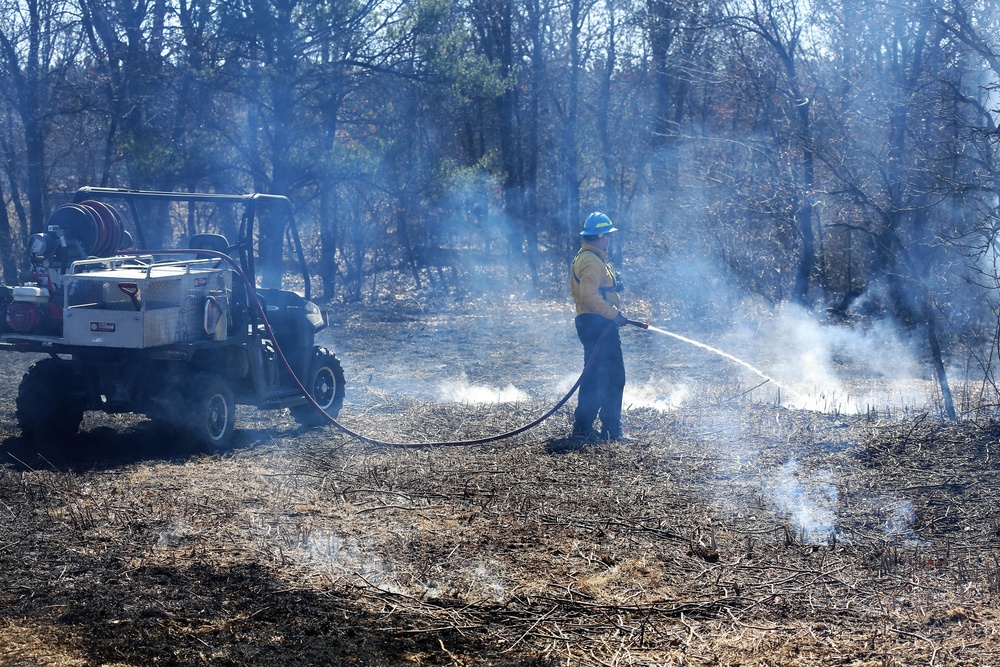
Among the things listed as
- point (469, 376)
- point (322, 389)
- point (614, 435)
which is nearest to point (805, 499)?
point (614, 435)

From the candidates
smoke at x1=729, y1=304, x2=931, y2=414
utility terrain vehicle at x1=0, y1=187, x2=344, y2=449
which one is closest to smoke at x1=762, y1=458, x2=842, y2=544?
smoke at x1=729, y1=304, x2=931, y2=414

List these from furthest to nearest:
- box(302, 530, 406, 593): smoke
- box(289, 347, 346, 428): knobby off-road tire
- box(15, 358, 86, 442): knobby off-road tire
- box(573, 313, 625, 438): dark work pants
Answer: box(289, 347, 346, 428): knobby off-road tire, box(573, 313, 625, 438): dark work pants, box(15, 358, 86, 442): knobby off-road tire, box(302, 530, 406, 593): smoke

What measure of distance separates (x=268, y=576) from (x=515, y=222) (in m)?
21.2

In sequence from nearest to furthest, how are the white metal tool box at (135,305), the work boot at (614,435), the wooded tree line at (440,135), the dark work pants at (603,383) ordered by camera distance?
the white metal tool box at (135,305), the work boot at (614,435), the dark work pants at (603,383), the wooded tree line at (440,135)

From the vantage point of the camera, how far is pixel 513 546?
5.30 meters

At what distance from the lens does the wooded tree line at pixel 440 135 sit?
49.5ft

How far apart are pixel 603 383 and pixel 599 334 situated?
42 centimetres

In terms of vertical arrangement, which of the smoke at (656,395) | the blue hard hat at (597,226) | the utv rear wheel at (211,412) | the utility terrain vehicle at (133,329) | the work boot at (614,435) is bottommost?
the smoke at (656,395)

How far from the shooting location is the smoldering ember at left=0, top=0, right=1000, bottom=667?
4414 millimetres

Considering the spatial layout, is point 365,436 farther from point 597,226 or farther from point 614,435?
point 597,226

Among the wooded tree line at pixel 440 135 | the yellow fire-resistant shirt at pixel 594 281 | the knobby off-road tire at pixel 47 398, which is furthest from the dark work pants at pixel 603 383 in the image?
the wooded tree line at pixel 440 135

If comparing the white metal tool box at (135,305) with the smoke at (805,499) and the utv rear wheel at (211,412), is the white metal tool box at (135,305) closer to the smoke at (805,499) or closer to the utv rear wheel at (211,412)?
the utv rear wheel at (211,412)

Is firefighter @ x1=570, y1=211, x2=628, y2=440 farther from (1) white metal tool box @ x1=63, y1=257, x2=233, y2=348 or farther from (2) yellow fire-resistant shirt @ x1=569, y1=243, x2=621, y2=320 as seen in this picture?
(1) white metal tool box @ x1=63, y1=257, x2=233, y2=348

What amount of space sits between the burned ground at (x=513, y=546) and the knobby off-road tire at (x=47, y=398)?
0.66ft
